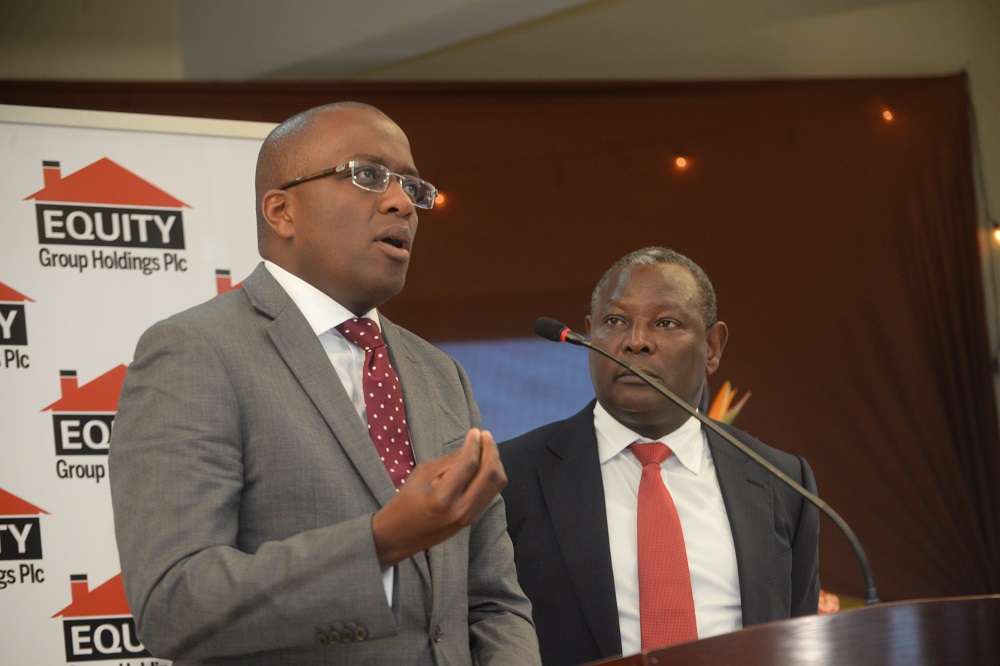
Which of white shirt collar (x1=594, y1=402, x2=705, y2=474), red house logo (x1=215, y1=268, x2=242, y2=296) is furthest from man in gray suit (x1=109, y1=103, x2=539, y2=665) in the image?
red house logo (x1=215, y1=268, x2=242, y2=296)

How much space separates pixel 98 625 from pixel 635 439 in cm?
145

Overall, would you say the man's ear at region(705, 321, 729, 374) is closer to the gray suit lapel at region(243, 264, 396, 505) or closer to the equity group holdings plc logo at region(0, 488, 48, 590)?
the gray suit lapel at region(243, 264, 396, 505)

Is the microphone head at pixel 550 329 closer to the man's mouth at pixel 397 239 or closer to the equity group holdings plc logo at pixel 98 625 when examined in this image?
the man's mouth at pixel 397 239

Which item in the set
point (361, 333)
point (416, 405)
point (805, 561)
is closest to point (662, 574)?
point (805, 561)

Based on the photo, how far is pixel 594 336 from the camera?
287 centimetres

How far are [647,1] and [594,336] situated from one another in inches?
154

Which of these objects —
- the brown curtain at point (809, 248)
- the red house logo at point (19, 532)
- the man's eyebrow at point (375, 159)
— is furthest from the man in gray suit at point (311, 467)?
the brown curtain at point (809, 248)

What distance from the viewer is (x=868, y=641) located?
135 cm

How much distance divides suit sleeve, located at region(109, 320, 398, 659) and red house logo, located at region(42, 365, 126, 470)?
49.7 inches

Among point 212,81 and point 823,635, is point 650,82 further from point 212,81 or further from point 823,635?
point 823,635

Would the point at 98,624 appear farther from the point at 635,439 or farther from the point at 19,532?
the point at 635,439

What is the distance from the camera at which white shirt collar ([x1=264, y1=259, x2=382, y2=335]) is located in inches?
73.7

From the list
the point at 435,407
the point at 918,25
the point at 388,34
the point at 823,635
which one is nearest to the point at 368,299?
the point at 435,407

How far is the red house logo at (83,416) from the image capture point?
2.84m
